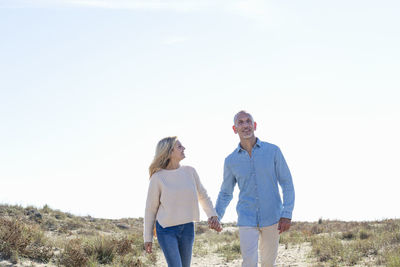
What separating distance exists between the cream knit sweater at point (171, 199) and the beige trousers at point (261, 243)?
694 millimetres

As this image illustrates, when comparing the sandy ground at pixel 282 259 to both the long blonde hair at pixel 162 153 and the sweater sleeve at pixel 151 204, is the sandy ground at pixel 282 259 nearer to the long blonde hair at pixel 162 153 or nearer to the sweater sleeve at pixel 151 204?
the sweater sleeve at pixel 151 204

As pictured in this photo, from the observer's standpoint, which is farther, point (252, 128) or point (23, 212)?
point (23, 212)

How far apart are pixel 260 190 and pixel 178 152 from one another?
1.23 metres

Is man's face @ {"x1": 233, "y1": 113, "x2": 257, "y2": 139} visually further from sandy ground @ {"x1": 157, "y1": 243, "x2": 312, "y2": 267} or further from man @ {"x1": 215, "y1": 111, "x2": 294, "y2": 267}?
sandy ground @ {"x1": 157, "y1": 243, "x2": 312, "y2": 267}

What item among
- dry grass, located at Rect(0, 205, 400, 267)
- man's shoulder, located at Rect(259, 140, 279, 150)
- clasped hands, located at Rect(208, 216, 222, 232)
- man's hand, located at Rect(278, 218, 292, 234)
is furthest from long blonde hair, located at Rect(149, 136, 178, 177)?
dry grass, located at Rect(0, 205, 400, 267)

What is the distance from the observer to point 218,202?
664 cm

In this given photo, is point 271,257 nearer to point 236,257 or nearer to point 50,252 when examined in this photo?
point 50,252

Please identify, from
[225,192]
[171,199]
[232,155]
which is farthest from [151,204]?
[232,155]

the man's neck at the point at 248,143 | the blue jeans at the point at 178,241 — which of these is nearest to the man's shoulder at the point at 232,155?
→ the man's neck at the point at 248,143

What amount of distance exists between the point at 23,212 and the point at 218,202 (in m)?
19.1

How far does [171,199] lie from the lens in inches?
229

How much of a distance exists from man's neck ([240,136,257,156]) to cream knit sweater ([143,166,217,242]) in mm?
933

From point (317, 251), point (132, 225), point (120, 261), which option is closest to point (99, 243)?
point (120, 261)

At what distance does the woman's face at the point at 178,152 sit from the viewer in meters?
5.90
